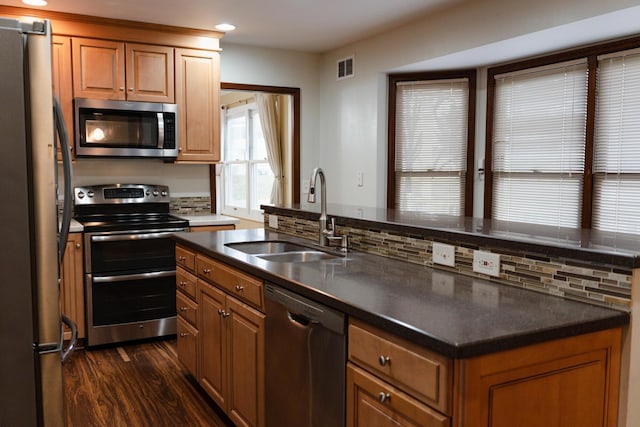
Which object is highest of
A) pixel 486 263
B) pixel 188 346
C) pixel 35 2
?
pixel 35 2

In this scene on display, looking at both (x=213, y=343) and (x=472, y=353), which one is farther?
(x=213, y=343)

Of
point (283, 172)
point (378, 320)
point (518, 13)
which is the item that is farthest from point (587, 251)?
point (283, 172)

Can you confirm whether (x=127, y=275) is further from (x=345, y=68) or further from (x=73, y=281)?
(x=345, y=68)

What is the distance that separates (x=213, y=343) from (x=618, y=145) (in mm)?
2781

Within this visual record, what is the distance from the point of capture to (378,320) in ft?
4.91

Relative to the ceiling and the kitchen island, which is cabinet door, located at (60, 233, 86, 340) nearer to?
the ceiling

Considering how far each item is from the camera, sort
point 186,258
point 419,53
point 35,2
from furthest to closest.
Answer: point 419,53 → point 35,2 → point 186,258

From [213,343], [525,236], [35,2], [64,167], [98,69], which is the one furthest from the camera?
[98,69]

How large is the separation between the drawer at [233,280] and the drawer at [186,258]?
3.6 inches

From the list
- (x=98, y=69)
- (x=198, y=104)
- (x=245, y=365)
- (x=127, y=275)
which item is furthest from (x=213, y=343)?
(x=98, y=69)

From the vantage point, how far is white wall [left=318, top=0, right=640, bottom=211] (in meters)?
3.20

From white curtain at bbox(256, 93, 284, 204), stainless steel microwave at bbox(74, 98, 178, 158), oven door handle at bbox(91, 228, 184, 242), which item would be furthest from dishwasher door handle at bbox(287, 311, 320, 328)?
white curtain at bbox(256, 93, 284, 204)

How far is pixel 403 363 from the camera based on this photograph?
4.67ft

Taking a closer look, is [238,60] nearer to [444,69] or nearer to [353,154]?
[353,154]
